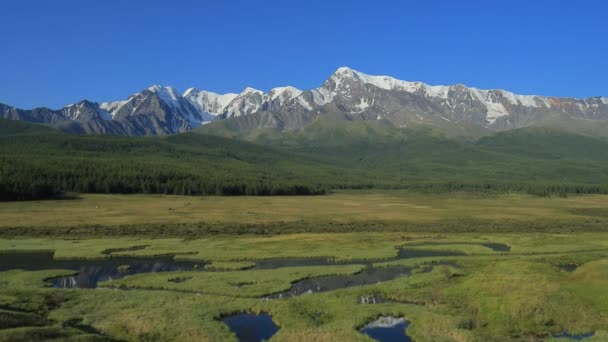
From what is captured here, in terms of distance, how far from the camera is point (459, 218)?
150m

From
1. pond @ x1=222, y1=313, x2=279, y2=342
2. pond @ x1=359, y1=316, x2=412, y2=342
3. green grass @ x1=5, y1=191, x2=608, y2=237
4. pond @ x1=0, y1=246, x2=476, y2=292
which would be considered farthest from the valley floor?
green grass @ x1=5, y1=191, x2=608, y2=237

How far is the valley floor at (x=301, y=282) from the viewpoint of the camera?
134 ft

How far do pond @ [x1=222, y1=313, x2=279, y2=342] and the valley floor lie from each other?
0.94 m

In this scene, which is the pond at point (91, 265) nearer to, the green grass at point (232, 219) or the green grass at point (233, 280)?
the green grass at point (233, 280)

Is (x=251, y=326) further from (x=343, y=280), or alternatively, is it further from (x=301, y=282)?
(x=343, y=280)

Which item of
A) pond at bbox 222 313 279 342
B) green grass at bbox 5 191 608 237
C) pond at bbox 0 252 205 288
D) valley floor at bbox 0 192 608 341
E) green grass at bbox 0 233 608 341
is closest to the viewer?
green grass at bbox 0 233 608 341

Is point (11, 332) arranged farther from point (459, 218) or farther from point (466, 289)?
point (459, 218)

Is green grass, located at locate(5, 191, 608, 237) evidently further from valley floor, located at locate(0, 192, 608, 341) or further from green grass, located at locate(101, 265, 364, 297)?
green grass, located at locate(101, 265, 364, 297)

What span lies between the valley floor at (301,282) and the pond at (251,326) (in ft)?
3.10

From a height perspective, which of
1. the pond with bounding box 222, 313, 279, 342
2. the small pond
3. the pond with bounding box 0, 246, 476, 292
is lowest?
the pond with bounding box 222, 313, 279, 342

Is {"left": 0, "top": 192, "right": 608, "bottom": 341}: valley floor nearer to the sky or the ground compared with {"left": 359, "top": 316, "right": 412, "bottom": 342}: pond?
nearer to the sky

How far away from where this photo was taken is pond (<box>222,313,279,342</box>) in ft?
132

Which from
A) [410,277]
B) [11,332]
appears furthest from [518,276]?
[11,332]

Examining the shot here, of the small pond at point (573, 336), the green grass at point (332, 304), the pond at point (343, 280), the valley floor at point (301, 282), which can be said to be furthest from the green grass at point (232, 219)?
the small pond at point (573, 336)
